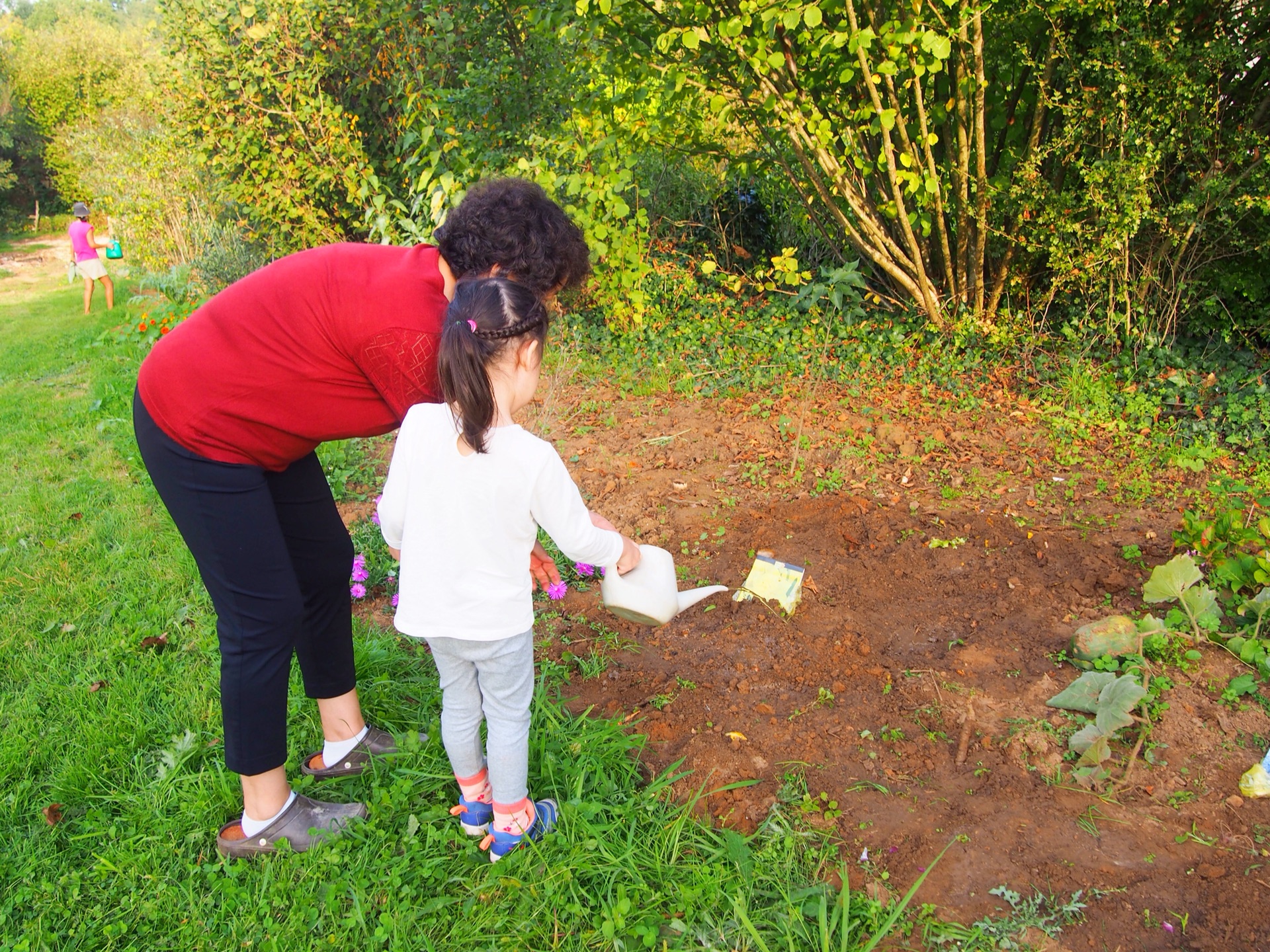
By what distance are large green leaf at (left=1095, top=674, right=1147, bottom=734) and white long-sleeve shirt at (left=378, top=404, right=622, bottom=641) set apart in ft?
4.38

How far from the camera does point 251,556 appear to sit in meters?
1.82

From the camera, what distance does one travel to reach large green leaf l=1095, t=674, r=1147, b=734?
81.5 inches

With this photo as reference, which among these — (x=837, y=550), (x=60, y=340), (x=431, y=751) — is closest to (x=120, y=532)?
(x=431, y=751)

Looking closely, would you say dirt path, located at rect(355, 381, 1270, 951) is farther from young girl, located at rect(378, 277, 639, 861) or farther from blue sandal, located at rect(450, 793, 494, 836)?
young girl, located at rect(378, 277, 639, 861)

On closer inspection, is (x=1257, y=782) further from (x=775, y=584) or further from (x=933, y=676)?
(x=775, y=584)

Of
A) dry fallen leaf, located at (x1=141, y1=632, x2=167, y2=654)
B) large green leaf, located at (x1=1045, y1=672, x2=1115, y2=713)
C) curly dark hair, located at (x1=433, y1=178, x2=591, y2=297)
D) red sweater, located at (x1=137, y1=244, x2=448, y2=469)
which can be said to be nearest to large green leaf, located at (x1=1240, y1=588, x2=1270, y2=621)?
large green leaf, located at (x1=1045, y1=672, x2=1115, y2=713)

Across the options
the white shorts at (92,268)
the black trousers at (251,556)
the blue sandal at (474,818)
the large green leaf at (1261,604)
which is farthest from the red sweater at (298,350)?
the white shorts at (92,268)

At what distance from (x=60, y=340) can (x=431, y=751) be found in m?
8.02

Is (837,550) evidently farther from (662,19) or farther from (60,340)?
(60,340)

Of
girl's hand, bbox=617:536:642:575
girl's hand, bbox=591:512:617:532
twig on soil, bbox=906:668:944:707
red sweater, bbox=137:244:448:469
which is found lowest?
twig on soil, bbox=906:668:944:707

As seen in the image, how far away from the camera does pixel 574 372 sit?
5336mm

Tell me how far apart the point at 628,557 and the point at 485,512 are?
0.35 metres

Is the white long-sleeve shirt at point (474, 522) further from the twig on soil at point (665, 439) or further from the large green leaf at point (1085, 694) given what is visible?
the twig on soil at point (665, 439)

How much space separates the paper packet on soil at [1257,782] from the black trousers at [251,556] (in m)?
2.29
